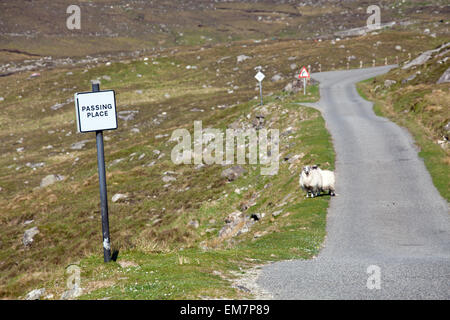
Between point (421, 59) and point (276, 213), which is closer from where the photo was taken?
point (276, 213)

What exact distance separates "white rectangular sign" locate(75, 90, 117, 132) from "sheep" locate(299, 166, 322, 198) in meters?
12.2

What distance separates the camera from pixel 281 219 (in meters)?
22.2

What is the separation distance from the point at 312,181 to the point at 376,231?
5219mm

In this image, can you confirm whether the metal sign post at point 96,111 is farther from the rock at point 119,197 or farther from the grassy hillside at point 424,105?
the rock at point 119,197

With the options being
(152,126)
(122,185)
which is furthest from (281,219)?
(152,126)

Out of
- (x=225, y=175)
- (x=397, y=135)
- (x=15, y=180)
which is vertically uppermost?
(x=397, y=135)

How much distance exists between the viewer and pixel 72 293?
11.2m

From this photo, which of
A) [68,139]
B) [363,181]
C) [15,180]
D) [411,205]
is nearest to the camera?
[411,205]

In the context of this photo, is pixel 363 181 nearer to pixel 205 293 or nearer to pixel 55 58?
pixel 205 293

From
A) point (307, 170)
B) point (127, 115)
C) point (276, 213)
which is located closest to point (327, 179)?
point (307, 170)

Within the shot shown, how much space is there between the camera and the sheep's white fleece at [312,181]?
23.3 m

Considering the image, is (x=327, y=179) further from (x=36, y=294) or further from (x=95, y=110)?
(x=36, y=294)

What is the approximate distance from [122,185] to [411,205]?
2451 centimetres

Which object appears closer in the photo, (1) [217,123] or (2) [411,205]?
(2) [411,205]
